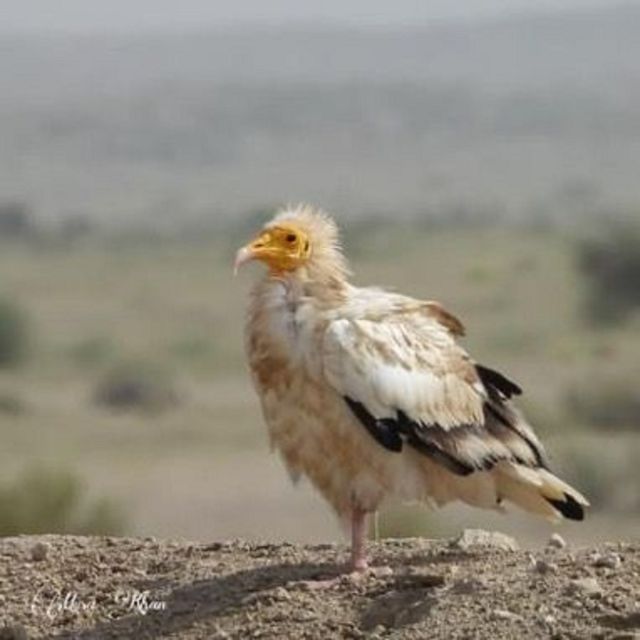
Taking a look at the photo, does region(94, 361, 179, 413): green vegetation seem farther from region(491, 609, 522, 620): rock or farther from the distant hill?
the distant hill

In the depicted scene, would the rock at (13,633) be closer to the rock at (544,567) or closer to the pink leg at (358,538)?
the pink leg at (358,538)

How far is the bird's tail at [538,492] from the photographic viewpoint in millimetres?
11055

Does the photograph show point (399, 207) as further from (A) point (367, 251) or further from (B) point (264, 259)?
(B) point (264, 259)

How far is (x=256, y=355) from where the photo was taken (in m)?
10.8

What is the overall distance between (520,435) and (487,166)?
113 m

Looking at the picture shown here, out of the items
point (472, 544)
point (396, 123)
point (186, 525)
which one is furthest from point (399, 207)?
point (472, 544)

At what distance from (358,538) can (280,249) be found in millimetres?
1209

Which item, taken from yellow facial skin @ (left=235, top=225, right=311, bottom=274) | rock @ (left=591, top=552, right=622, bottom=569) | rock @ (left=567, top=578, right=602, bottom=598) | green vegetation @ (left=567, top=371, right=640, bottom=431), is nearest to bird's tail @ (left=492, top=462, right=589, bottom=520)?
rock @ (left=591, top=552, right=622, bottom=569)

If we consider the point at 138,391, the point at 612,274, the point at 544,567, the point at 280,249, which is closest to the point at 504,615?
the point at 544,567

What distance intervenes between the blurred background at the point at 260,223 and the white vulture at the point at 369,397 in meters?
7.66

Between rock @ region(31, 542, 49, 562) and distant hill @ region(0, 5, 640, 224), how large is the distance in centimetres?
8465

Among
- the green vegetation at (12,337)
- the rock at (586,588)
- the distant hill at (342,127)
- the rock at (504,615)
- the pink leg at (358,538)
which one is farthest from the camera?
the distant hill at (342,127)

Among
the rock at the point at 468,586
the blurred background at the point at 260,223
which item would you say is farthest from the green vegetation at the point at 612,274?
the rock at the point at 468,586

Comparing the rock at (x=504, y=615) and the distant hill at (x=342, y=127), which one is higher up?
the distant hill at (x=342, y=127)
